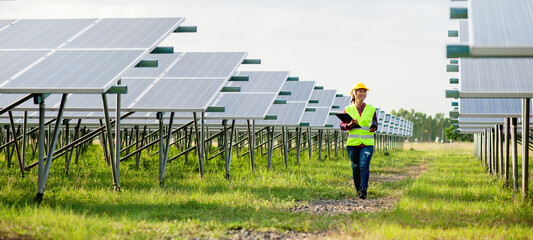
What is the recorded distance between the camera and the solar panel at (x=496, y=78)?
832cm

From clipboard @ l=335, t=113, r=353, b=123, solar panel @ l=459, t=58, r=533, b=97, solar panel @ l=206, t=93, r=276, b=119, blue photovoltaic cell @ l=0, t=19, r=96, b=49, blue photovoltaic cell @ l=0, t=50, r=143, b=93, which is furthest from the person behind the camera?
solar panel @ l=206, t=93, r=276, b=119

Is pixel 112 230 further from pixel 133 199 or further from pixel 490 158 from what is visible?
pixel 490 158

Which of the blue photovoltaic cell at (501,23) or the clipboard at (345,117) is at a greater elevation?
the blue photovoltaic cell at (501,23)

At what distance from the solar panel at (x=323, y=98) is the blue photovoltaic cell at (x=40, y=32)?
1379 cm

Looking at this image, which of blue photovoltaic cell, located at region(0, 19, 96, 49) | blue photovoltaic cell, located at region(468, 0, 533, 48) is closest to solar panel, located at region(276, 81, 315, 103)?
blue photovoltaic cell, located at region(0, 19, 96, 49)

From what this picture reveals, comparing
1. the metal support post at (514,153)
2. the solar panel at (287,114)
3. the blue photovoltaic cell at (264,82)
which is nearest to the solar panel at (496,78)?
the metal support post at (514,153)

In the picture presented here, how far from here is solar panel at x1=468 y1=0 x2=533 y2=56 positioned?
5.42 m

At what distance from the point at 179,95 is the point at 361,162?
3619 mm

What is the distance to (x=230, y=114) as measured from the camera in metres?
14.0

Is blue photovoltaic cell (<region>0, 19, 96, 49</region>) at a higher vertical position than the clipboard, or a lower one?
higher

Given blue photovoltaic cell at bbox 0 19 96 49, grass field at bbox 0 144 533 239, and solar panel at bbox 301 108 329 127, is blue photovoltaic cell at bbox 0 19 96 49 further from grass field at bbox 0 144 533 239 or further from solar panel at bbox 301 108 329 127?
solar panel at bbox 301 108 329 127

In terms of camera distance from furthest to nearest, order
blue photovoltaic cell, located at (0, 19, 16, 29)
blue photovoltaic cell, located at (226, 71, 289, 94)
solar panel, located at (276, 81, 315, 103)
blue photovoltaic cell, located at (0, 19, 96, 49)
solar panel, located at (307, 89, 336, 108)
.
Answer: solar panel, located at (307, 89, 336, 108) → solar panel, located at (276, 81, 315, 103) → blue photovoltaic cell, located at (226, 71, 289, 94) → blue photovoltaic cell, located at (0, 19, 16, 29) → blue photovoltaic cell, located at (0, 19, 96, 49)

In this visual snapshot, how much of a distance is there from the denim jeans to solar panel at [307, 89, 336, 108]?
13.9 meters

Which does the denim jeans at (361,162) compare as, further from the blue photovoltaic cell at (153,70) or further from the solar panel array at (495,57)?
the blue photovoltaic cell at (153,70)
